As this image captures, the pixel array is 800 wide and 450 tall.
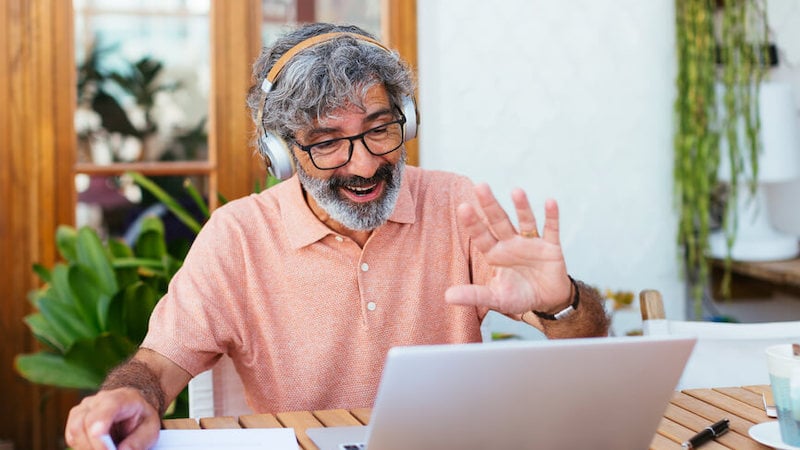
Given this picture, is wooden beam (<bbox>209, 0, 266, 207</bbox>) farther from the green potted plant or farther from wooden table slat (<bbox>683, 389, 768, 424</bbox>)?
wooden table slat (<bbox>683, 389, 768, 424</bbox>)

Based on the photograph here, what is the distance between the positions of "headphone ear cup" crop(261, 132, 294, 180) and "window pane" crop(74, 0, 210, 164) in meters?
1.50

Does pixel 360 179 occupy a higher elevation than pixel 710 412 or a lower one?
higher

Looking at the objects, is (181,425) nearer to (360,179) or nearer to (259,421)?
(259,421)

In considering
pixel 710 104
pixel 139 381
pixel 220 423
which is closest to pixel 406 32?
pixel 710 104

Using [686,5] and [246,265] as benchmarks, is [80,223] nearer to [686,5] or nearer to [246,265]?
[246,265]

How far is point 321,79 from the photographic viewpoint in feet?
5.64

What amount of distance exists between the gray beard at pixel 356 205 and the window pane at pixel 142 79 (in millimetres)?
1537

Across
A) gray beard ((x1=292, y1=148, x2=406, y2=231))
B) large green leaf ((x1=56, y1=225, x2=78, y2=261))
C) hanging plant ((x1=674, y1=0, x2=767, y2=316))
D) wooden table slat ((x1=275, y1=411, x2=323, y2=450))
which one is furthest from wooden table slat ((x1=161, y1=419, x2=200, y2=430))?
hanging plant ((x1=674, y1=0, x2=767, y2=316))

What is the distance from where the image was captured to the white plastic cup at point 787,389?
1224 mm

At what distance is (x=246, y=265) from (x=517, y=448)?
0.80 m

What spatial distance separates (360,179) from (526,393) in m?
0.79

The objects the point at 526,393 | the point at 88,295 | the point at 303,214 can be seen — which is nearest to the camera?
the point at 526,393

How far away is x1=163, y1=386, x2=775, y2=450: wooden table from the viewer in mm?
1323

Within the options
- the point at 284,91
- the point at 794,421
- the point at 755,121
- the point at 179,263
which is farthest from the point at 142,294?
the point at 755,121
